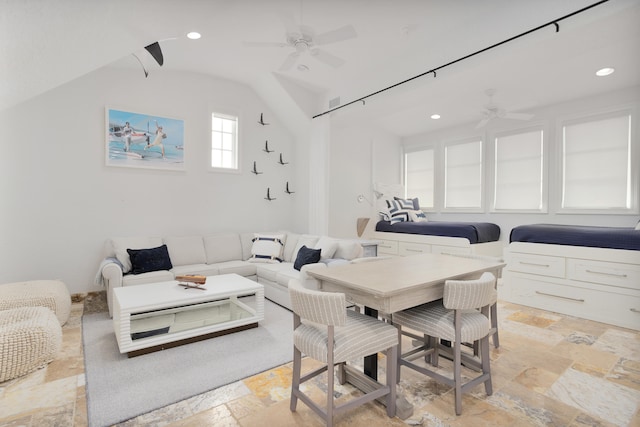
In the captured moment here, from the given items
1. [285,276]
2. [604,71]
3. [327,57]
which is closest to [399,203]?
[285,276]

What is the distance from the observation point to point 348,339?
1733 millimetres

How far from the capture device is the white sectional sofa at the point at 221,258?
371 centimetres

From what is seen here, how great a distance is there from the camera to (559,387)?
2.16m

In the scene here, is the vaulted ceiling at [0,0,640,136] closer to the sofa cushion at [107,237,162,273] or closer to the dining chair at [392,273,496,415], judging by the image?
the sofa cushion at [107,237,162,273]

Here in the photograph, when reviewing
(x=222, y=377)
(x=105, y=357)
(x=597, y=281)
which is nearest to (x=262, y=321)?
(x=222, y=377)

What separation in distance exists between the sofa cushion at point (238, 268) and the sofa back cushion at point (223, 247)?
0.17 meters

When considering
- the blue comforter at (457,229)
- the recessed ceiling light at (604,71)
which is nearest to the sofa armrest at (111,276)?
the blue comforter at (457,229)

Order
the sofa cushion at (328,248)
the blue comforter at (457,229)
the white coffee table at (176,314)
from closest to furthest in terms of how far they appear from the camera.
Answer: the white coffee table at (176,314) < the sofa cushion at (328,248) < the blue comforter at (457,229)

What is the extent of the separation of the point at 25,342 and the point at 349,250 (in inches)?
120

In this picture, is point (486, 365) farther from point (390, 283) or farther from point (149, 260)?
point (149, 260)

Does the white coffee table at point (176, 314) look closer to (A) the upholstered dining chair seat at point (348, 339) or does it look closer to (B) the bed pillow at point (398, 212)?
(A) the upholstered dining chair seat at point (348, 339)

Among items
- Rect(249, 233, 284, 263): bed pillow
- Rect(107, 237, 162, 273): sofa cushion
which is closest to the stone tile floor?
Rect(107, 237, 162, 273): sofa cushion

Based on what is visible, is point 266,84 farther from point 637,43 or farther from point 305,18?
point 637,43

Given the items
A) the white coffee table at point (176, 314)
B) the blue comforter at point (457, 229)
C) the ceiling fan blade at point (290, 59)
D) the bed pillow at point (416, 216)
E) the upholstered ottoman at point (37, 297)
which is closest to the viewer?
the white coffee table at point (176, 314)
